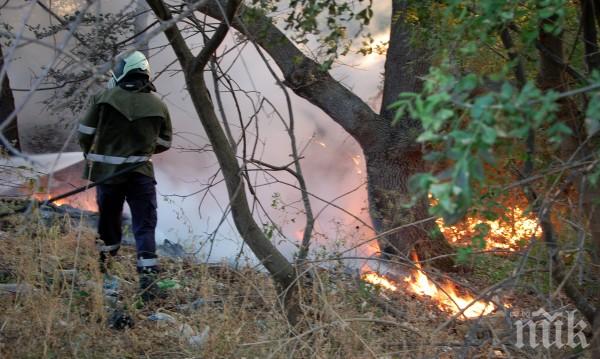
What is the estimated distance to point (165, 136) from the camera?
6059 millimetres

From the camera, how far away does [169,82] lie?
1109 centimetres

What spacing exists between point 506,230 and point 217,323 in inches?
83.6

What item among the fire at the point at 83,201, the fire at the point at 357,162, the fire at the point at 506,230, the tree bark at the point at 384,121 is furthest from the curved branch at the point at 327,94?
the fire at the point at 83,201

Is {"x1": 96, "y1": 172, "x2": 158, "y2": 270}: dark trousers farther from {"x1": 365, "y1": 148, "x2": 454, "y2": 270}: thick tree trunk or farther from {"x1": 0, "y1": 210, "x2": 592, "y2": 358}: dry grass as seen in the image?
{"x1": 365, "y1": 148, "x2": 454, "y2": 270}: thick tree trunk

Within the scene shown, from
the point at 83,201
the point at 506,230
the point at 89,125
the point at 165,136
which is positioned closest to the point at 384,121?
the point at 165,136

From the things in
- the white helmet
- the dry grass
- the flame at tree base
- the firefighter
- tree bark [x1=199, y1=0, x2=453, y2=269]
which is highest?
tree bark [x1=199, y1=0, x2=453, y2=269]

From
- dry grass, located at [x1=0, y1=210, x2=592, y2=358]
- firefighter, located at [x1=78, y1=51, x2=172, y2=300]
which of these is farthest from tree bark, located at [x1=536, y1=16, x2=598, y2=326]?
firefighter, located at [x1=78, y1=51, x2=172, y2=300]

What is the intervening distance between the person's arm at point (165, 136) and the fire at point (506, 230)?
86.3 inches

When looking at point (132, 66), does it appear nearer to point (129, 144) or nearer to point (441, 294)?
point (129, 144)

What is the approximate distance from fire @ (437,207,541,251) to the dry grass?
559mm

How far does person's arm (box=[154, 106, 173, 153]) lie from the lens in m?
5.98

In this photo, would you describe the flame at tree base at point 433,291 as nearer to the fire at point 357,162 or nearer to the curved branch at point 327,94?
the curved branch at point 327,94

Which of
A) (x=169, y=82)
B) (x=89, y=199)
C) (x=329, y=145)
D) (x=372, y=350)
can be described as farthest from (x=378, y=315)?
(x=169, y=82)

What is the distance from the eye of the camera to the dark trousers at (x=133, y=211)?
5844 mm
